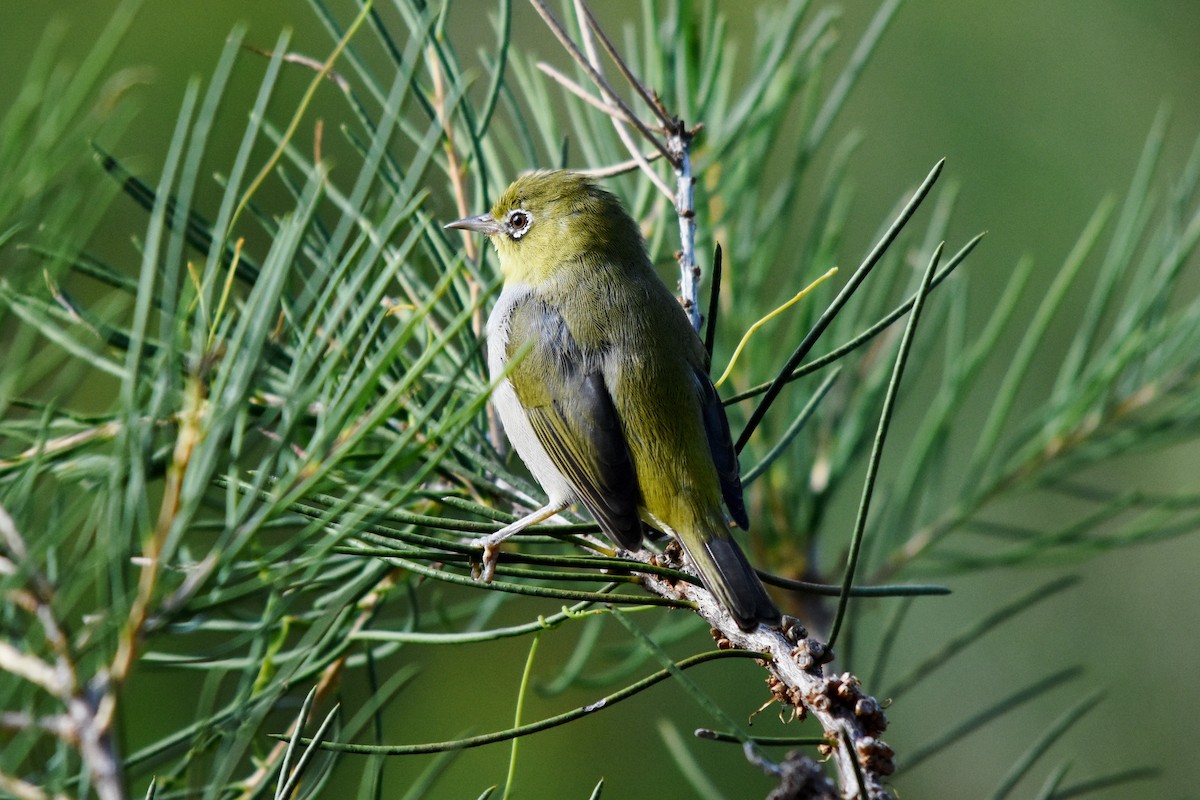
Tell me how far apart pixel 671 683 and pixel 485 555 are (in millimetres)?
2162

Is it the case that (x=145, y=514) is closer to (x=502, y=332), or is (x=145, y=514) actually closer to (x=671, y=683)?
(x=502, y=332)

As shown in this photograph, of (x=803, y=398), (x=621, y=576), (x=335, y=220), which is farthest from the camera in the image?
(x=335, y=220)

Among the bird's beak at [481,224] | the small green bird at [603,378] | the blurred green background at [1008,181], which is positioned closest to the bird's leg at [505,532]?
the small green bird at [603,378]

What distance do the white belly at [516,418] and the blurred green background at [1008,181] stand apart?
98 cm

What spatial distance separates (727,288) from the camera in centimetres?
205

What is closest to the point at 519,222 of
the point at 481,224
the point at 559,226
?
the point at 559,226

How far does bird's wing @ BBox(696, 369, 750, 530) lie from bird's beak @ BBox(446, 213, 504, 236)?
47cm

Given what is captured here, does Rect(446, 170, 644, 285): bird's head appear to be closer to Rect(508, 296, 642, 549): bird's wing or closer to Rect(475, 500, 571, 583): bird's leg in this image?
Rect(508, 296, 642, 549): bird's wing

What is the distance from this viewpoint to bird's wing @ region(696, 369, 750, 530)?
5.98 feet

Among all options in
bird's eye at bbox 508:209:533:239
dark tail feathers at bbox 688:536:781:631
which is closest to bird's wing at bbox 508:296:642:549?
bird's eye at bbox 508:209:533:239

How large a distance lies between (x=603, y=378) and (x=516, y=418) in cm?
21

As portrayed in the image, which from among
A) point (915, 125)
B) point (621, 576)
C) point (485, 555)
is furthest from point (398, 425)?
point (915, 125)

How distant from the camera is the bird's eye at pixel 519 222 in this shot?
2.54m

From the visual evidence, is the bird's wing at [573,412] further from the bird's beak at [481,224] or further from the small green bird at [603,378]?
the bird's beak at [481,224]
